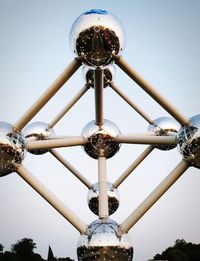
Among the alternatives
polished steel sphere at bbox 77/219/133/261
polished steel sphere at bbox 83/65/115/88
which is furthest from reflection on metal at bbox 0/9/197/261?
polished steel sphere at bbox 83/65/115/88

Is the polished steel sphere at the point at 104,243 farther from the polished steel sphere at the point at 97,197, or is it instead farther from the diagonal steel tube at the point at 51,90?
the polished steel sphere at the point at 97,197

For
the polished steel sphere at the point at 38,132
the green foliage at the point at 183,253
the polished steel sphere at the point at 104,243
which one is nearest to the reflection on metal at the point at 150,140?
the polished steel sphere at the point at 104,243

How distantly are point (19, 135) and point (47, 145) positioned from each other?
1.60 ft

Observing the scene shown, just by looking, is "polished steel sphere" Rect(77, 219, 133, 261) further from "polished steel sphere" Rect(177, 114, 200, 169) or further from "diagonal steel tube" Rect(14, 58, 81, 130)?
"diagonal steel tube" Rect(14, 58, 81, 130)

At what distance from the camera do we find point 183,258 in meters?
49.8

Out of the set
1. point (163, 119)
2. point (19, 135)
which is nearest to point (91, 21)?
point (19, 135)

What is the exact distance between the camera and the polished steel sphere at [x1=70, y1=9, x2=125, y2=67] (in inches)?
152

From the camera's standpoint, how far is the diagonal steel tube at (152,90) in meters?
3.96

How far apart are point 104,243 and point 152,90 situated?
1.81 m

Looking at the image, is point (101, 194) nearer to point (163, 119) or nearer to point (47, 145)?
point (47, 145)

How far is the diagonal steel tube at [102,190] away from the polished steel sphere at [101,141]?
13cm

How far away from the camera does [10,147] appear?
3.97 metres

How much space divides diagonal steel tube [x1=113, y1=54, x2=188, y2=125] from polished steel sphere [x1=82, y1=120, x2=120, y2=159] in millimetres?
1668

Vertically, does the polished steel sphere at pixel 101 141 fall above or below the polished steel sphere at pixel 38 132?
below
